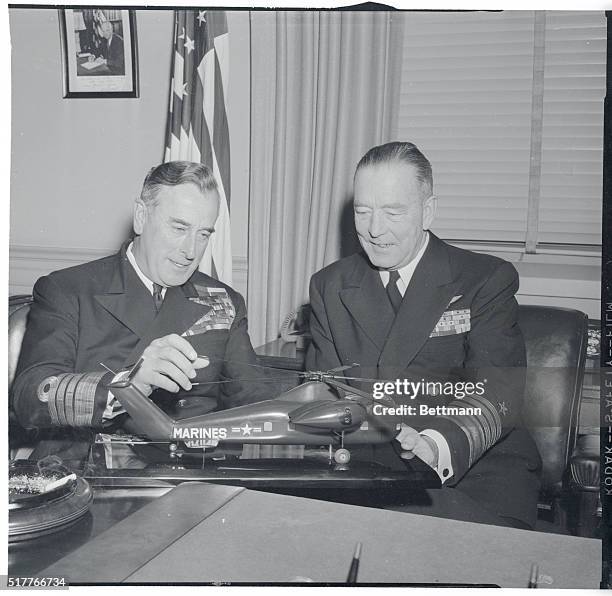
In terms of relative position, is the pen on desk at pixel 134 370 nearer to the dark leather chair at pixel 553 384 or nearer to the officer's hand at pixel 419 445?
the officer's hand at pixel 419 445

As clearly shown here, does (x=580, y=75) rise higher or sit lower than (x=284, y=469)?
higher

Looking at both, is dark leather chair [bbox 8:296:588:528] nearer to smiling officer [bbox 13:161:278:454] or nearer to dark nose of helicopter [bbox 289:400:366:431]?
smiling officer [bbox 13:161:278:454]

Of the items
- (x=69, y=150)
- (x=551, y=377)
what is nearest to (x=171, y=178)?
(x=69, y=150)

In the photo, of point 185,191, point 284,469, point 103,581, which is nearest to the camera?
point 103,581

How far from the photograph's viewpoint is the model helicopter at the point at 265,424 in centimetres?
112

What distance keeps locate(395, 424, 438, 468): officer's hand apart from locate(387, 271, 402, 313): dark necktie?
232 millimetres

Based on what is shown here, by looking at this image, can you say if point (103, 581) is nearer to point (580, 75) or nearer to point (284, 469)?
point (284, 469)

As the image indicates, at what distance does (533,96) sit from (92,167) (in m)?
0.83

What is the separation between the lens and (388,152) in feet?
4.04

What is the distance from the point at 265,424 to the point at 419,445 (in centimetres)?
28

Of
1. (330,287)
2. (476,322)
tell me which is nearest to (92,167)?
(330,287)

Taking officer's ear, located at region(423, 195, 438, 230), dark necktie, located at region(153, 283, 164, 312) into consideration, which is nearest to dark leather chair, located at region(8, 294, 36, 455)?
dark necktie, located at region(153, 283, 164, 312)

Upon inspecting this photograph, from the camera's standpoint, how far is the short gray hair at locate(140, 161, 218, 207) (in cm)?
122

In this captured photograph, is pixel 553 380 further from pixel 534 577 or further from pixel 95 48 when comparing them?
pixel 95 48
